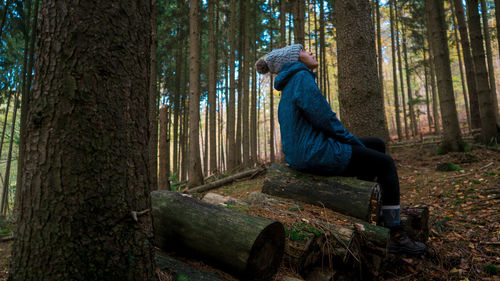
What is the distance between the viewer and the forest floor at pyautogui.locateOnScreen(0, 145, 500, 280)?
2.61m

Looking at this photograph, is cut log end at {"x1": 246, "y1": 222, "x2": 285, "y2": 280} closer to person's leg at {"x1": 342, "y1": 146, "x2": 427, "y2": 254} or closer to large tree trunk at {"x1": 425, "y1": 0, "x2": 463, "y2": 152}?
person's leg at {"x1": 342, "y1": 146, "x2": 427, "y2": 254}

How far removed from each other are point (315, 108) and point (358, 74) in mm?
2158

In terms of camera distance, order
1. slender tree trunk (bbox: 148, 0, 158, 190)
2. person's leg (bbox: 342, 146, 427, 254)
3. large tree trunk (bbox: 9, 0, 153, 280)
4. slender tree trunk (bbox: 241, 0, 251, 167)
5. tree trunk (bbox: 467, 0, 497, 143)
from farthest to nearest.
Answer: slender tree trunk (bbox: 241, 0, 251, 167)
tree trunk (bbox: 467, 0, 497, 143)
slender tree trunk (bbox: 148, 0, 158, 190)
person's leg (bbox: 342, 146, 427, 254)
large tree trunk (bbox: 9, 0, 153, 280)

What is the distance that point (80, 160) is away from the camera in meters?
1.36

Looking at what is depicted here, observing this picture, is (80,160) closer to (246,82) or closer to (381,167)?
(381,167)

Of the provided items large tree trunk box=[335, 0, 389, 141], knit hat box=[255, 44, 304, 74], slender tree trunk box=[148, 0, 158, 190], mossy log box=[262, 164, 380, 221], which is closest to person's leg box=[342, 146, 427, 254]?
mossy log box=[262, 164, 380, 221]

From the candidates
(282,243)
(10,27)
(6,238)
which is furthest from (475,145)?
(10,27)

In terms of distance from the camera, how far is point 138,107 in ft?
5.14

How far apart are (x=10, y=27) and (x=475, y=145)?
15.2 metres

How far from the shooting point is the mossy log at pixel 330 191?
264 centimetres

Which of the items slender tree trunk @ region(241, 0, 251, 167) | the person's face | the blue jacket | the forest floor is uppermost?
slender tree trunk @ region(241, 0, 251, 167)

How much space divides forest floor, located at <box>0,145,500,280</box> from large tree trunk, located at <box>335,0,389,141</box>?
1547 millimetres

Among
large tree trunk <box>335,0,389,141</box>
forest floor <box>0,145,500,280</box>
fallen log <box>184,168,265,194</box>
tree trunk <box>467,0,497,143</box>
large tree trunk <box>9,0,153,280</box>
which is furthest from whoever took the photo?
fallen log <box>184,168,265,194</box>

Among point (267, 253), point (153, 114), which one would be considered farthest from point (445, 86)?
point (267, 253)
